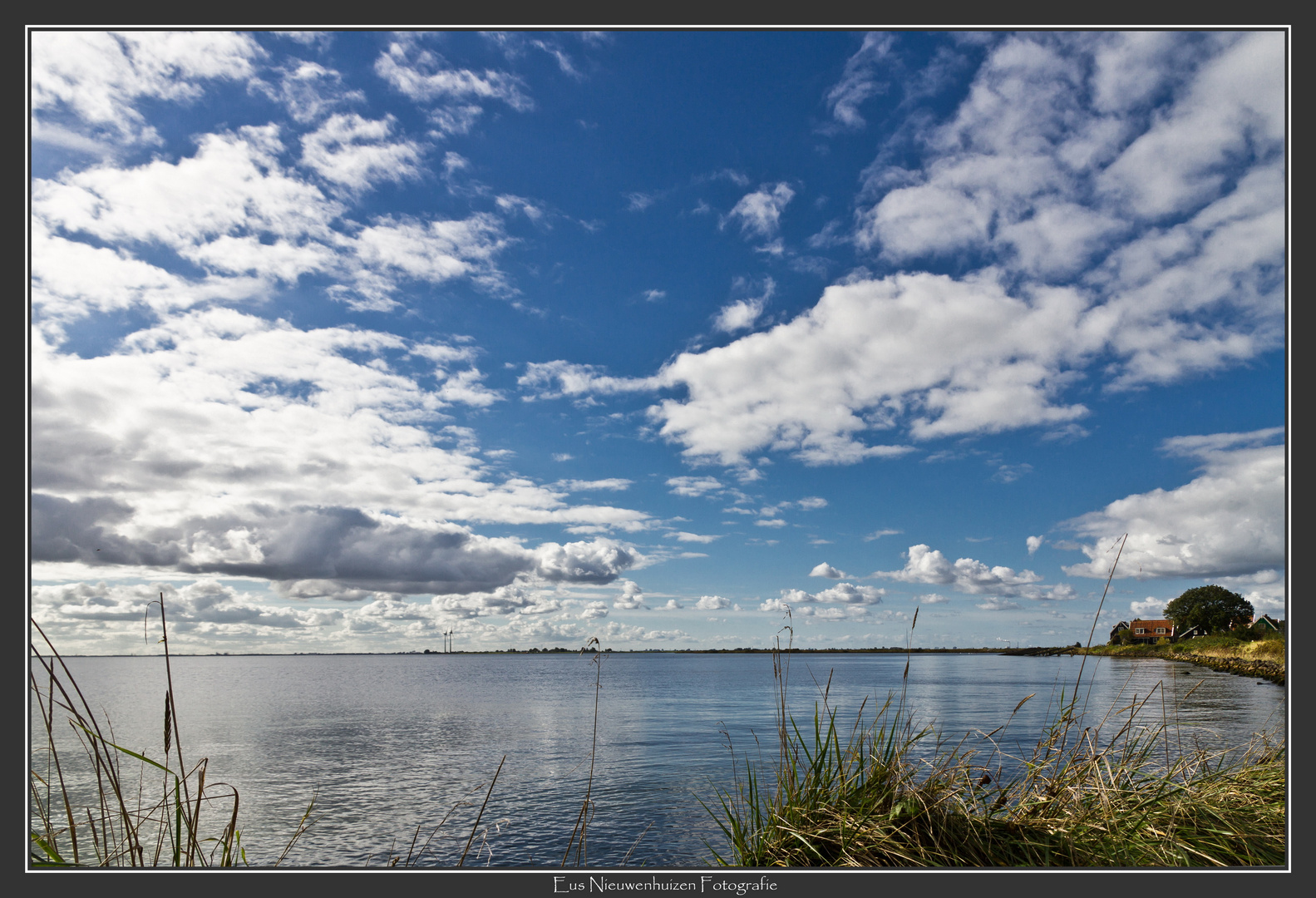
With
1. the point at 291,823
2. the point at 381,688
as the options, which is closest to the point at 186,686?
the point at 381,688

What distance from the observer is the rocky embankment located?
47719mm

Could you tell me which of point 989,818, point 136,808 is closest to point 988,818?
point 989,818

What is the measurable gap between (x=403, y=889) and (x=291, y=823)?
17434 mm

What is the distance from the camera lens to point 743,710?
42.2m

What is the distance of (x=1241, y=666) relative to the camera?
185 ft

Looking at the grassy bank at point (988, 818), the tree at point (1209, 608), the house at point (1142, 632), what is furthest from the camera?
the tree at point (1209, 608)

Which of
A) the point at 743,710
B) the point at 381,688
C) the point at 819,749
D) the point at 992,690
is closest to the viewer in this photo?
the point at 819,749

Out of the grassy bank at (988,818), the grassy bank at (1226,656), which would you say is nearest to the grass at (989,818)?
the grassy bank at (988,818)

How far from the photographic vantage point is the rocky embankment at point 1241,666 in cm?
4772

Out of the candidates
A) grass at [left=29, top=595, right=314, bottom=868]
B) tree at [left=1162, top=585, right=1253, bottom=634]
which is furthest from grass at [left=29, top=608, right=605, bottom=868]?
tree at [left=1162, top=585, right=1253, bottom=634]

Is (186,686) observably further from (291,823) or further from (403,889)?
(403,889)

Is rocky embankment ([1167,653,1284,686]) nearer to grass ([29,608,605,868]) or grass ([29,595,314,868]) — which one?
grass ([29,608,605,868])

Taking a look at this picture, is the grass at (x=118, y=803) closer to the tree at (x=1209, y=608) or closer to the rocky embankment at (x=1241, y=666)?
the rocky embankment at (x=1241, y=666)
